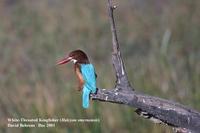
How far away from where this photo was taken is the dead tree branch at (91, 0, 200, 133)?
1.39 m

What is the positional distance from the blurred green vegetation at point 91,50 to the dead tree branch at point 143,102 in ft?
3.79

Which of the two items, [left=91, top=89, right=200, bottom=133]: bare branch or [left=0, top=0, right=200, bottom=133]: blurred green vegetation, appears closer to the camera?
[left=91, top=89, right=200, bottom=133]: bare branch

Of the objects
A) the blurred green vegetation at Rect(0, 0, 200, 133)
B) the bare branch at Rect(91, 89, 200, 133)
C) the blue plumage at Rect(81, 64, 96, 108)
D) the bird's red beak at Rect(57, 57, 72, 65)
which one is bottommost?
the bare branch at Rect(91, 89, 200, 133)

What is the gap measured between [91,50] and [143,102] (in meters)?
3.00

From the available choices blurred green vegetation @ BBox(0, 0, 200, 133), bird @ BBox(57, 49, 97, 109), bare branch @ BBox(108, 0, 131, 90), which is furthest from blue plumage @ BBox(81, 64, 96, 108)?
blurred green vegetation @ BBox(0, 0, 200, 133)

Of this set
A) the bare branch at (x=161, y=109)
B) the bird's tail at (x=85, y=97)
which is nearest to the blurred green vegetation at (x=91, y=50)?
the bare branch at (x=161, y=109)

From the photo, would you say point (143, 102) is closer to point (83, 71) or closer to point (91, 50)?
point (83, 71)

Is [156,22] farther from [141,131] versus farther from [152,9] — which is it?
[141,131]

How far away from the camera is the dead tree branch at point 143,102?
1.39 m

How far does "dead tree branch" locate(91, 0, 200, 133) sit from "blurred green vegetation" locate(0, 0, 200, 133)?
116 cm

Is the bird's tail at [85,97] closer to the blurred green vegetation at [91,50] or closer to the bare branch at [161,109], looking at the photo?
the bare branch at [161,109]

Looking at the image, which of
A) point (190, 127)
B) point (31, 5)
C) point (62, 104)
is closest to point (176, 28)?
point (31, 5)

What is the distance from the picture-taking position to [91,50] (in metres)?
4.41

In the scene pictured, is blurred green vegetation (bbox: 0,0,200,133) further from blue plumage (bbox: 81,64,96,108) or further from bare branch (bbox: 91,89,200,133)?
blue plumage (bbox: 81,64,96,108)
